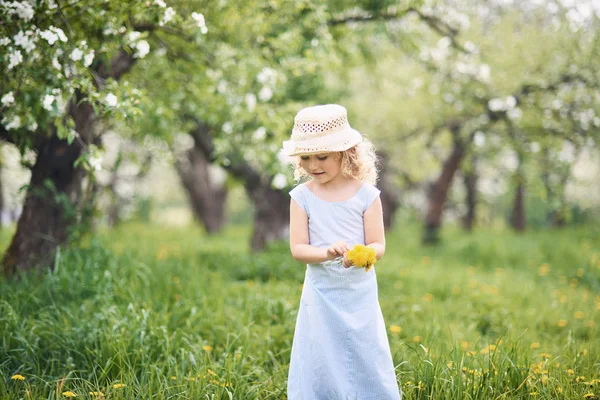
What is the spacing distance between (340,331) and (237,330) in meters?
1.44

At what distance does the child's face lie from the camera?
2562 millimetres

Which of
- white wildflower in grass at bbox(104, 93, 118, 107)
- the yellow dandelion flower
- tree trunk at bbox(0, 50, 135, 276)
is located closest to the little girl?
white wildflower in grass at bbox(104, 93, 118, 107)

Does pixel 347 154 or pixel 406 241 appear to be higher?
pixel 347 154

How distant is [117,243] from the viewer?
714 cm

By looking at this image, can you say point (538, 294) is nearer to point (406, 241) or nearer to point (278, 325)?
point (278, 325)

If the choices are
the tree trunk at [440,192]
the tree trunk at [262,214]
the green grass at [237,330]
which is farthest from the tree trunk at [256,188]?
the tree trunk at [440,192]

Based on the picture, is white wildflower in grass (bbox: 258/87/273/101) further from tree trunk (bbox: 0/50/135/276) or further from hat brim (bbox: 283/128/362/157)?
hat brim (bbox: 283/128/362/157)

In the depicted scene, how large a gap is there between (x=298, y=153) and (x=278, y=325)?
1786mm

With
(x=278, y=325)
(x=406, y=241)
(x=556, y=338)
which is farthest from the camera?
(x=406, y=241)

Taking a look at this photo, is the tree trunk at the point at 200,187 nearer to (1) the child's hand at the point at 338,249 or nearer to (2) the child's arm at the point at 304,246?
(2) the child's arm at the point at 304,246

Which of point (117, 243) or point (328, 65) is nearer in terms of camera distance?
point (328, 65)

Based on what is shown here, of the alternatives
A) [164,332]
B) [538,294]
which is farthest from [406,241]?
[164,332]

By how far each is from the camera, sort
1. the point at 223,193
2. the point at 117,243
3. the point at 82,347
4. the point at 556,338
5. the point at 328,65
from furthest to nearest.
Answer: the point at 223,193 → the point at 117,243 → the point at 328,65 → the point at 556,338 → the point at 82,347

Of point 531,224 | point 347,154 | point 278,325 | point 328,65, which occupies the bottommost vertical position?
point 531,224
